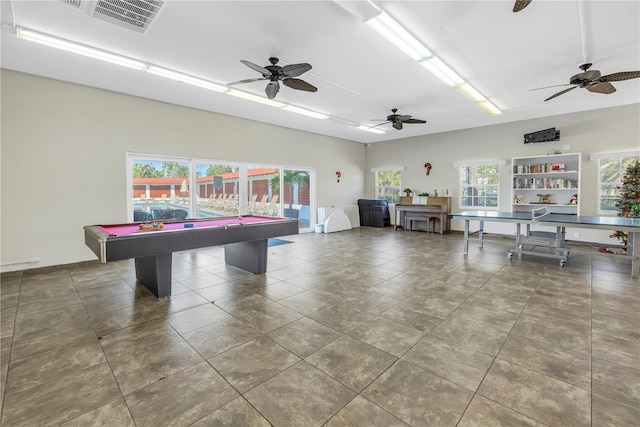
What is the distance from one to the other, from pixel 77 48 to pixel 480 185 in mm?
9368

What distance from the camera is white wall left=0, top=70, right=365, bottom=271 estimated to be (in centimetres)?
440

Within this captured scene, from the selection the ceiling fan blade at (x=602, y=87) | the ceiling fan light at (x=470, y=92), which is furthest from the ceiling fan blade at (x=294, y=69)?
the ceiling fan blade at (x=602, y=87)

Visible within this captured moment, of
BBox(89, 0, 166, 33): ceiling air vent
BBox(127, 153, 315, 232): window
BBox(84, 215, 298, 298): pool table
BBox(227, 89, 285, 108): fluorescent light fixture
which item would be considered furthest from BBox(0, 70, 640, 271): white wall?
BBox(89, 0, 166, 33): ceiling air vent

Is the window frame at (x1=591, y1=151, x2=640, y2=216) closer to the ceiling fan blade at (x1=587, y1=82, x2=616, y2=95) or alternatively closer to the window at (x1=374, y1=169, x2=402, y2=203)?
the ceiling fan blade at (x1=587, y1=82, x2=616, y2=95)

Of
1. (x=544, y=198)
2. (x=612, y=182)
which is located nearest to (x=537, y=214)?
(x=544, y=198)

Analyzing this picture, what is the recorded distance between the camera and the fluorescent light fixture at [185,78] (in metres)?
4.25

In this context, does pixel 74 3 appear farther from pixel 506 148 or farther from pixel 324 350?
pixel 506 148

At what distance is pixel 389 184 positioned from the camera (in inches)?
416

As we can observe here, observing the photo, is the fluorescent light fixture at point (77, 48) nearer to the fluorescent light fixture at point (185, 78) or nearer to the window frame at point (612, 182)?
the fluorescent light fixture at point (185, 78)

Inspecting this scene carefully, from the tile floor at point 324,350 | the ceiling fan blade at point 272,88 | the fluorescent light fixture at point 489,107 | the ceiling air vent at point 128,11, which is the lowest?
the tile floor at point 324,350

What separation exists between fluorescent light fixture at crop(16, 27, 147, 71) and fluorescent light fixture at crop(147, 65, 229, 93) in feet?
0.49

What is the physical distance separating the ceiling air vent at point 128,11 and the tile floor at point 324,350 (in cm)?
320

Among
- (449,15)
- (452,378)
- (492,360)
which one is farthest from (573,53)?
(452,378)

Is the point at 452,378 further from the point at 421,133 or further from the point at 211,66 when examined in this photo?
the point at 421,133
